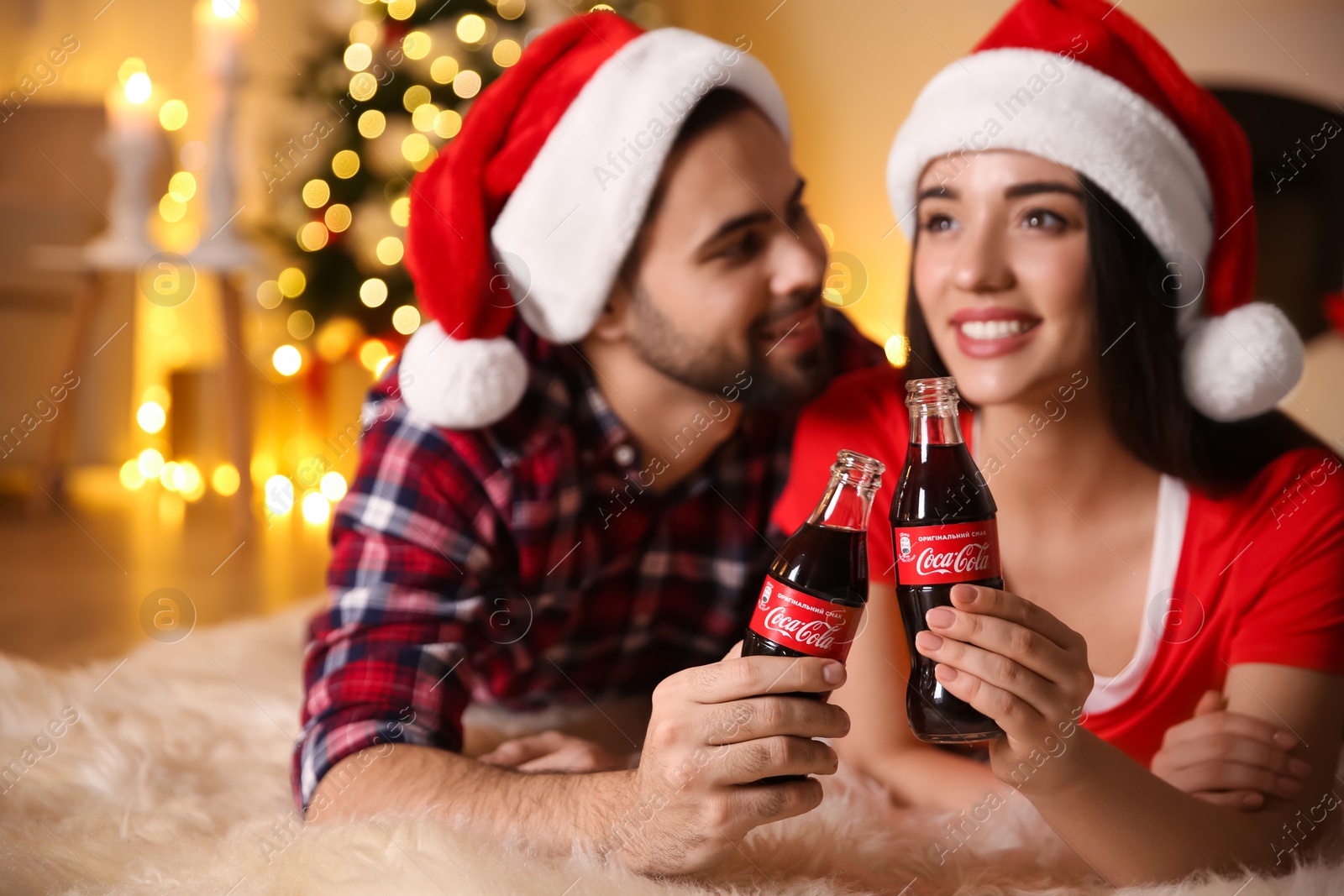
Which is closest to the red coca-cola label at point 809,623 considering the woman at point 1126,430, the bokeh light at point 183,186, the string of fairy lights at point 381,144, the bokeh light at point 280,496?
the woman at point 1126,430

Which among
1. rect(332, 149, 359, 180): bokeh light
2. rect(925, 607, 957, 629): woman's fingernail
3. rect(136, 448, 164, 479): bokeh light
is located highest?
rect(332, 149, 359, 180): bokeh light

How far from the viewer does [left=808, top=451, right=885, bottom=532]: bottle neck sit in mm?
784

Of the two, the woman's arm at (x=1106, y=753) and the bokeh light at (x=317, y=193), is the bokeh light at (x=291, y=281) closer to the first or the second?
the bokeh light at (x=317, y=193)

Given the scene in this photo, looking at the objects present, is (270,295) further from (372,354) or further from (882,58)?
(882,58)

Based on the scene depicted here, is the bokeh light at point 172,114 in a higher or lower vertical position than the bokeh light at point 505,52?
higher

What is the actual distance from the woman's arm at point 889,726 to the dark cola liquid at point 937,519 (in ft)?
0.91

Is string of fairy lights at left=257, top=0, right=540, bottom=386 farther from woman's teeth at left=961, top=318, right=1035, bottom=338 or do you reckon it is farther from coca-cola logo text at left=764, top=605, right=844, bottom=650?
coca-cola logo text at left=764, top=605, right=844, bottom=650

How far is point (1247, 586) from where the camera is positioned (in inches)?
42.1


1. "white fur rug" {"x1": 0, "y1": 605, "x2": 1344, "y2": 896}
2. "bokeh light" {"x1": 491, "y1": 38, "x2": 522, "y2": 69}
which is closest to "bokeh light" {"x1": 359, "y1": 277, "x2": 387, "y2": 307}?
"bokeh light" {"x1": 491, "y1": 38, "x2": 522, "y2": 69}

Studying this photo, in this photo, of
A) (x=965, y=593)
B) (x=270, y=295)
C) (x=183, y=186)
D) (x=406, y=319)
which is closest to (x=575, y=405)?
(x=965, y=593)

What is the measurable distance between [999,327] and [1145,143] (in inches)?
9.4

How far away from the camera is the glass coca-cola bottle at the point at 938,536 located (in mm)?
765

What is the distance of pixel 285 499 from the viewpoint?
3602 millimetres

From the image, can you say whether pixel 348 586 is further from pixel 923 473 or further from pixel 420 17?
pixel 420 17
